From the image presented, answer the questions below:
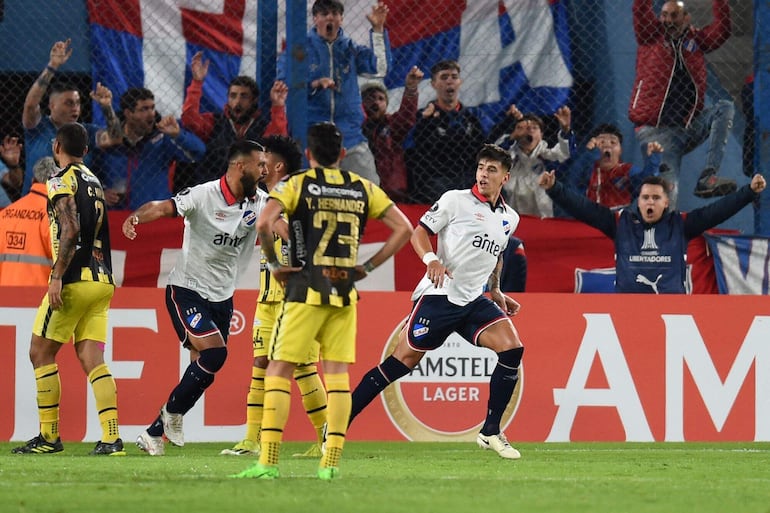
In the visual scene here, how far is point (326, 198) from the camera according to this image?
21.6ft

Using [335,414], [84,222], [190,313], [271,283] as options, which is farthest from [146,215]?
[335,414]

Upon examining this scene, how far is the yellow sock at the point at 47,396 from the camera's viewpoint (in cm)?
884

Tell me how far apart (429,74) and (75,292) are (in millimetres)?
4376

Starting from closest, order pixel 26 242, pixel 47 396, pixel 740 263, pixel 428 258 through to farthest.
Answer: pixel 428 258, pixel 47 396, pixel 26 242, pixel 740 263

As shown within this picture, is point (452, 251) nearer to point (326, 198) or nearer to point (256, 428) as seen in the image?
point (256, 428)

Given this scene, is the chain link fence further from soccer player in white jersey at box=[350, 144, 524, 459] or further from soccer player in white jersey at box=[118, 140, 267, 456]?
soccer player in white jersey at box=[118, 140, 267, 456]

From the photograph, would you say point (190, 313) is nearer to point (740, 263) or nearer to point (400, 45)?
point (400, 45)

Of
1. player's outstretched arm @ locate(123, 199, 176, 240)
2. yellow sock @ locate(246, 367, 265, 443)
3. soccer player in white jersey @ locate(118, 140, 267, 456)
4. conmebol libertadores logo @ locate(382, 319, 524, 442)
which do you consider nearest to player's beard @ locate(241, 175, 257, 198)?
soccer player in white jersey @ locate(118, 140, 267, 456)

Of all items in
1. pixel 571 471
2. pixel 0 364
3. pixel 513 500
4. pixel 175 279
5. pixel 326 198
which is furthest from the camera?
pixel 0 364

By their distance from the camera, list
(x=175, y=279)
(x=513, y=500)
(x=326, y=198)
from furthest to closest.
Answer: (x=175, y=279) < (x=326, y=198) < (x=513, y=500)

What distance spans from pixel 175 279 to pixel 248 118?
2.81m

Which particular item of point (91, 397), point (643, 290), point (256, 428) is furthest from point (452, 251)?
point (91, 397)

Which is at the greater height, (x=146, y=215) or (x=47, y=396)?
(x=146, y=215)

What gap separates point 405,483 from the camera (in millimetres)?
6613
